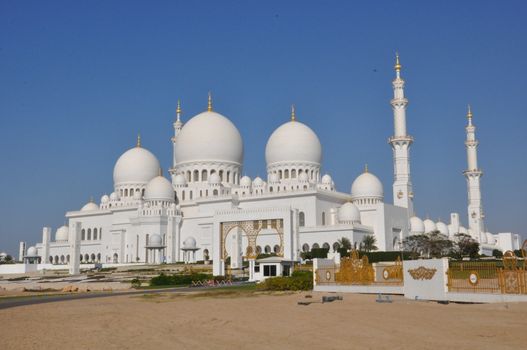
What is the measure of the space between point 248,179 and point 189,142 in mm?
7541

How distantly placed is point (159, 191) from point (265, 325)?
49.1 metres

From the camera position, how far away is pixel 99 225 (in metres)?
67.4

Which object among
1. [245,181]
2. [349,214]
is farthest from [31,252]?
[349,214]

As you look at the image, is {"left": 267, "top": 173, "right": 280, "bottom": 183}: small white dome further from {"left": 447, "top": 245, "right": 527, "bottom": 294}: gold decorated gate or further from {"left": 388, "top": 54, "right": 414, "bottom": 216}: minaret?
{"left": 447, "top": 245, "right": 527, "bottom": 294}: gold decorated gate

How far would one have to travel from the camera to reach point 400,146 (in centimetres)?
5409

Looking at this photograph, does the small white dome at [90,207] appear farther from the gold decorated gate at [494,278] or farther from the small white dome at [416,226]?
the gold decorated gate at [494,278]

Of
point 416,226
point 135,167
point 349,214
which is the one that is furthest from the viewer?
point 135,167

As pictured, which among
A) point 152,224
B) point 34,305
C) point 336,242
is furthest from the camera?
point 152,224

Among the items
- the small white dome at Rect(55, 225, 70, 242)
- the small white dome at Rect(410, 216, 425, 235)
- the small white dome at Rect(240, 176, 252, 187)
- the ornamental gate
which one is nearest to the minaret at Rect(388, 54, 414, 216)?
the small white dome at Rect(410, 216, 425, 235)

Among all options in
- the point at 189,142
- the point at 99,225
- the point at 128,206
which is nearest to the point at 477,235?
the point at 189,142

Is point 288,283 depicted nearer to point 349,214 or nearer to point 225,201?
point 349,214

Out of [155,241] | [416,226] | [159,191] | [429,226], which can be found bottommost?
[155,241]

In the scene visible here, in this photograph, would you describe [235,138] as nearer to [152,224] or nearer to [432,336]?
[152,224]

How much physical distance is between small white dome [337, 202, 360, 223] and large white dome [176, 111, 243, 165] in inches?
624
